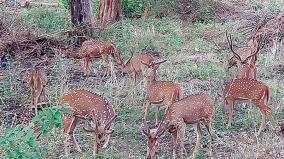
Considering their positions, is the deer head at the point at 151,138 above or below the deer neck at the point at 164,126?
below

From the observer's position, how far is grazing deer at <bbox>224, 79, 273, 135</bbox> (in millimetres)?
7445

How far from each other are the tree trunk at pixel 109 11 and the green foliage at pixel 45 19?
921mm

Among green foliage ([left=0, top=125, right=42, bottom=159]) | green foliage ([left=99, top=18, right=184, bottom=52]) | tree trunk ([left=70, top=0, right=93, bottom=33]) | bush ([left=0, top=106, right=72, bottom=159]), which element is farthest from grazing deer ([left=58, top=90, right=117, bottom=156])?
tree trunk ([left=70, top=0, right=93, bottom=33])

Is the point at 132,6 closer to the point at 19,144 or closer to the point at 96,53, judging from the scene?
the point at 96,53

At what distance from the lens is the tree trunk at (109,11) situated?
15.5 meters

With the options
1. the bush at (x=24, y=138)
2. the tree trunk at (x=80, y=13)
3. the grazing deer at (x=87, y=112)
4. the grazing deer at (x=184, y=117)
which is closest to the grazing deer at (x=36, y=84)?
the grazing deer at (x=87, y=112)

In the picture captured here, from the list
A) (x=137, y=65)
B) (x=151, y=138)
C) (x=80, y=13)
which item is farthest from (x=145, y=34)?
(x=151, y=138)

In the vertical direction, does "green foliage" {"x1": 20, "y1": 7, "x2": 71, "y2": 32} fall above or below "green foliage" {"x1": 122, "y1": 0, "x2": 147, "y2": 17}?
below

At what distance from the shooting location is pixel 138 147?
7211 millimetres

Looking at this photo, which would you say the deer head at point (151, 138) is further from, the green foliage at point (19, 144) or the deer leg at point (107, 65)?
the deer leg at point (107, 65)

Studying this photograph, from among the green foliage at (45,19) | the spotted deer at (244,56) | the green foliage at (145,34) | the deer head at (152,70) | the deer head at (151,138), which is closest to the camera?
the deer head at (151,138)

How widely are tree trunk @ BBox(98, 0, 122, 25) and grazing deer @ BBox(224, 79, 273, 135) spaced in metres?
8.15

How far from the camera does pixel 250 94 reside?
748cm

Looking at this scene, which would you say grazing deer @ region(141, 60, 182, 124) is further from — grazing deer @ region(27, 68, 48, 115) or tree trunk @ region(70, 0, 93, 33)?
tree trunk @ region(70, 0, 93, 33)
